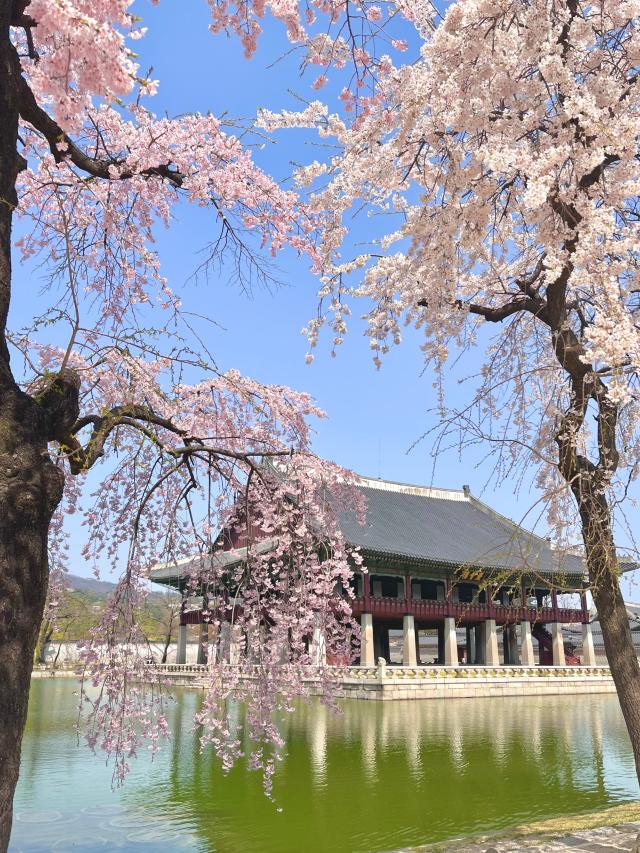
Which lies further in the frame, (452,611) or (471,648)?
(471,648)

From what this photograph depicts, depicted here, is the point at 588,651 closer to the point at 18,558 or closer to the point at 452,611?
the point at 452,611

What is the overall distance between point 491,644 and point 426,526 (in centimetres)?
610

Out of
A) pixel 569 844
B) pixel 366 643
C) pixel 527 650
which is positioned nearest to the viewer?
pixel 569 844

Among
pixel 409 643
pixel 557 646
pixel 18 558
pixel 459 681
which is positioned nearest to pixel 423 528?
pixel 409 643

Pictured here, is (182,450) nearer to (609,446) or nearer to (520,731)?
(609,446)

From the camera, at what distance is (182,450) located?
4.78 meters

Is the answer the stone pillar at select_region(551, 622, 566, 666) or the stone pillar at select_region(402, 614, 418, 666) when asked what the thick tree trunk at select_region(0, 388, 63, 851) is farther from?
the stone pillar at select_region(551, 622, 566, 666)

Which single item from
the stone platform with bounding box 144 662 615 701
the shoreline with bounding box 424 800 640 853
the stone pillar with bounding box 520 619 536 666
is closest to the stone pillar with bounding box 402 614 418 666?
the stone platform with bounding box 144 662 615 701

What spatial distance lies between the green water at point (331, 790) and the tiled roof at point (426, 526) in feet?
39.2

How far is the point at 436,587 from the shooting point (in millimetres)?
30766

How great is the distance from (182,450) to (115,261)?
168 centimetres

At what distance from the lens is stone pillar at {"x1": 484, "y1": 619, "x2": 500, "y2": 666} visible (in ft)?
93.1

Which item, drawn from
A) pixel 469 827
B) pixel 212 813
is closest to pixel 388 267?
pixel 469 827

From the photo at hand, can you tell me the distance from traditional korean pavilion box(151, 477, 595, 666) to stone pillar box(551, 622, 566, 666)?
1.7 inches
